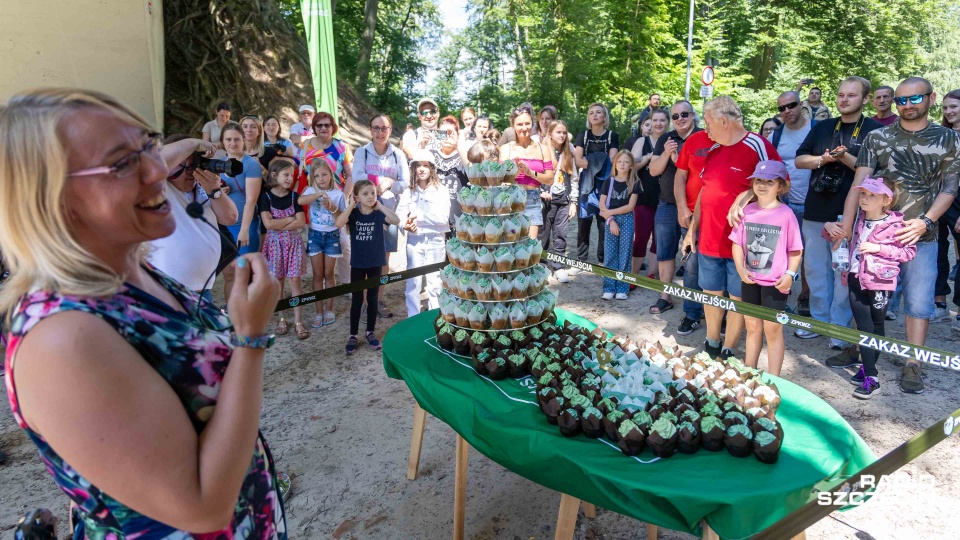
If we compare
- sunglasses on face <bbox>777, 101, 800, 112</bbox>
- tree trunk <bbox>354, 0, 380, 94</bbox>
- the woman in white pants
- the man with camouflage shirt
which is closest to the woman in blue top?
the woman in white pants

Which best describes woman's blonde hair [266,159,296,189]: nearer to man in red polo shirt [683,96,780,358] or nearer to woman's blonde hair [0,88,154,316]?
man in red polo shirt [683,96,780,358]

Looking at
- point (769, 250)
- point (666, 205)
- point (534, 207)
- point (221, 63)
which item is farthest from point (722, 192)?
point (221, 63)

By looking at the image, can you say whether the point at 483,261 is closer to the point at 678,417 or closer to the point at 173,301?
the point at 678,417

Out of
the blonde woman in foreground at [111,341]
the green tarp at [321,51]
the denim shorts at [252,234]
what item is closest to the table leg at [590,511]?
the blonde woman in foreground at [111,341]

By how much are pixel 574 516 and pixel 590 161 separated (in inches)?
219

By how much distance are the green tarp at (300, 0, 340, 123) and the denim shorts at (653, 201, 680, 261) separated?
4108 mm

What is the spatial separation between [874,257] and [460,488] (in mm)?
3365

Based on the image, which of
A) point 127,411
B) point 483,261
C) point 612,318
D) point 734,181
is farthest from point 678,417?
point 612,318

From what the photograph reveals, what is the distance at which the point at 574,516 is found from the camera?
2236 mm

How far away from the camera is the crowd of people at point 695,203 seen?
412 centimetres

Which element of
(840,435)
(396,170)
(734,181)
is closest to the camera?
(840,435)

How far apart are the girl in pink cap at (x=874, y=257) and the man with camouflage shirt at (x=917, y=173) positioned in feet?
0.32

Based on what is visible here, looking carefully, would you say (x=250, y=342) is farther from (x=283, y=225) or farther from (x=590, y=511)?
(x=283, y=225)

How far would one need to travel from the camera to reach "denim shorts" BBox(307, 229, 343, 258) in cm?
577
